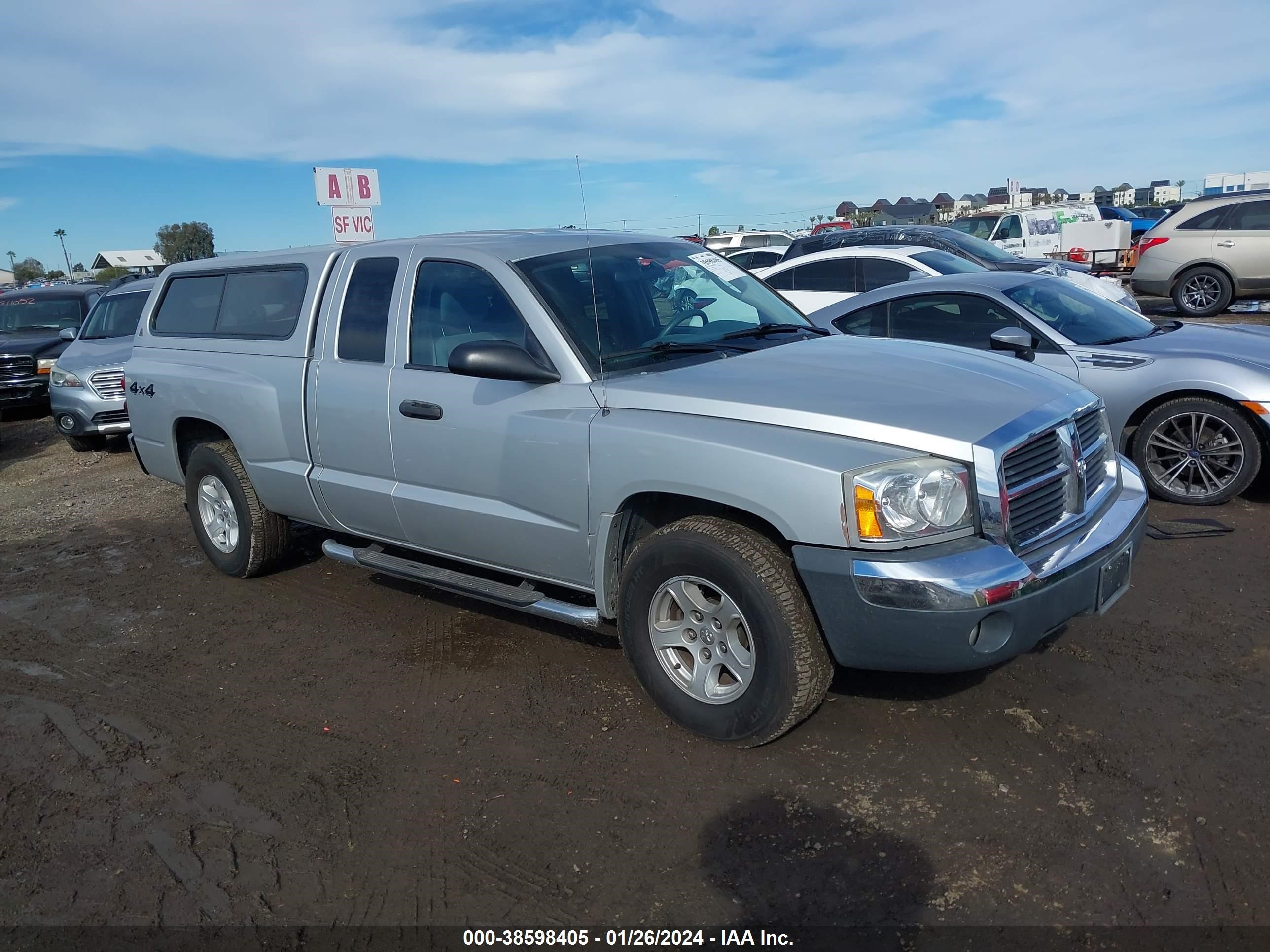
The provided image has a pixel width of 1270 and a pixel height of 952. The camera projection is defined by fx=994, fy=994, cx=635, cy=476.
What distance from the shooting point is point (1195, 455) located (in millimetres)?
6359

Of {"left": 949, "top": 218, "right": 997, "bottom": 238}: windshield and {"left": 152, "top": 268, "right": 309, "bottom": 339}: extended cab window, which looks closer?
{"left": 152, "top": 268, "right": 309, "bottom": 339}: extended cab window

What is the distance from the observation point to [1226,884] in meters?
2.86

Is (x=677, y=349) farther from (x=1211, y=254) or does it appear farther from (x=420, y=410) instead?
(x=1211, y=254)

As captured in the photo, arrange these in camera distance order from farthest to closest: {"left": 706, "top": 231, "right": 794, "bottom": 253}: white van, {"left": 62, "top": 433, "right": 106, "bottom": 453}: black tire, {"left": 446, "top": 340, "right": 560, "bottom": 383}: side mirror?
{"left": 706, "top": 231, "right": 794, "bottom": 253}: white van, {"left": 62, "top": 433, "right": 106, "bottom": 453}: black tire, {"left": 446, "top": 340, "right": 560, "bottom": 383}: side mirror

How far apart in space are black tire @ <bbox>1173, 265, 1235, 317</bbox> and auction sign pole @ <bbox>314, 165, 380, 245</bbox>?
12.0 metres

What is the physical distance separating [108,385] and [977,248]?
11595 millimetres

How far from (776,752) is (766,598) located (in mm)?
710

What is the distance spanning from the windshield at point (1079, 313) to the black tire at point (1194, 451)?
0.70 m

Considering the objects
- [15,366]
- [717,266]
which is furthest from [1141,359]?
[15,366]

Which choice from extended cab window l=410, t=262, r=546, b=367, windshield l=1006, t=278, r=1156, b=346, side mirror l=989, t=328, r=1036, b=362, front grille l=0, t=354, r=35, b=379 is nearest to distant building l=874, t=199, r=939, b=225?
front grille l=0, t=354, r=35, b=379

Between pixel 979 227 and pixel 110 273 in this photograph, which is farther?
pixel 110 273

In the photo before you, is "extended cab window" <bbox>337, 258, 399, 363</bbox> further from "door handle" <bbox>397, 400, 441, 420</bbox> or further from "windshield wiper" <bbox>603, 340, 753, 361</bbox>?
"windshield wiper" <bbox>603, 340, 753, 361</bbox>

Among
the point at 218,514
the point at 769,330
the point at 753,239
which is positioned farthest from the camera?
the point at 753,239

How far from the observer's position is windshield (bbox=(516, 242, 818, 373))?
4246 mm
